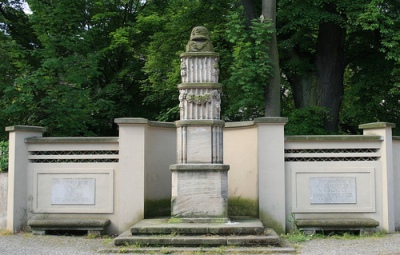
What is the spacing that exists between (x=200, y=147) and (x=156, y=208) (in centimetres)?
233

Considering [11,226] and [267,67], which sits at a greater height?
[267,67]

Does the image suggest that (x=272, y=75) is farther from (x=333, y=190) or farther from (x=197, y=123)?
(x=197, y=123)

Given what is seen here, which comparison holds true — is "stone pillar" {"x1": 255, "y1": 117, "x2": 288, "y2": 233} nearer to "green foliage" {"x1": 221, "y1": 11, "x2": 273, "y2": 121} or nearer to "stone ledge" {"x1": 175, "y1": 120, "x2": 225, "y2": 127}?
"stone ledge" {"x1": 175, "y1": 120, "x2": 225, "y2": 127}

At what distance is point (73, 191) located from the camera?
35.2 ft

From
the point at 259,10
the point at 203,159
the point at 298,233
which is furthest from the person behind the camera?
the point at 259,10

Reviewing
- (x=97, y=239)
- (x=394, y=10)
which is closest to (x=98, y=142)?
(x=97, y=239)

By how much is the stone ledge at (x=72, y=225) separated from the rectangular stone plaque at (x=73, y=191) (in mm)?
504

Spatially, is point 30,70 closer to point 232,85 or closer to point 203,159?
point 232,85

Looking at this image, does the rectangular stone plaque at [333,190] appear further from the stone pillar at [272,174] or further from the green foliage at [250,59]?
the green foliage at [250,59]

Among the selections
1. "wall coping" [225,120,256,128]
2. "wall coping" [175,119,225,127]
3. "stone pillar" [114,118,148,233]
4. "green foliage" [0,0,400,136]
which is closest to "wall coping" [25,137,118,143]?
"stone pillar" [114,118,148,233]

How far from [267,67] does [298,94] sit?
10.5 feet

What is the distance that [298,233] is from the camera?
10.1 metres

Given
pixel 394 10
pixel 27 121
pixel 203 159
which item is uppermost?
pixel 394 10

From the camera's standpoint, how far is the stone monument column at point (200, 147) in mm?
9391
